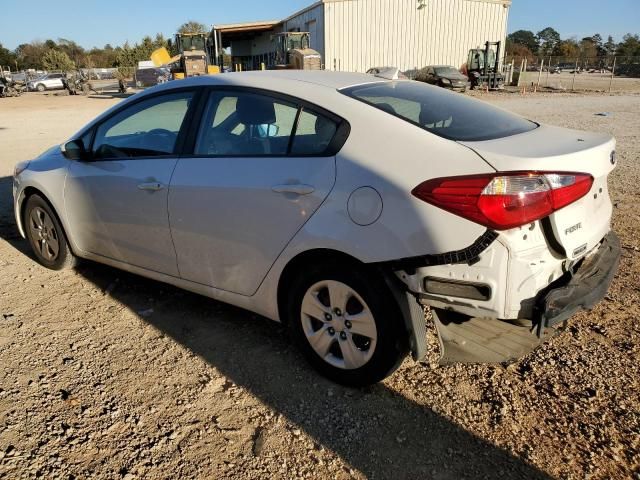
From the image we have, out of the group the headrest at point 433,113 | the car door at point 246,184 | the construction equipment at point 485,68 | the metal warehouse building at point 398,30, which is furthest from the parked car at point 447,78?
the car door at point 246,184

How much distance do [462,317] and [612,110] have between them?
62.2 feet

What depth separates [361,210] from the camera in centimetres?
244

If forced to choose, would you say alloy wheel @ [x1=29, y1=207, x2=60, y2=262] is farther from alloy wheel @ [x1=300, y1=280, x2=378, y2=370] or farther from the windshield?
the windshield

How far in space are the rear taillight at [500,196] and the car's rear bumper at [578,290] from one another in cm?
39

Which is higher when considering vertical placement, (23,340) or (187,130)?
(187,130)

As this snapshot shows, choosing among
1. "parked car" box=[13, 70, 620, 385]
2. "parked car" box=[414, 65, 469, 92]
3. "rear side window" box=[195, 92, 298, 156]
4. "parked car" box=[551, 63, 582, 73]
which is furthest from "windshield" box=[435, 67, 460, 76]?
"rear side window" box=[195, 92, 298, 156]

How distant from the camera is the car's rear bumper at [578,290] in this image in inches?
91.1

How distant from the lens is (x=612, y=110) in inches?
715

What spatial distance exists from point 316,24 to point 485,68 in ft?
39.7

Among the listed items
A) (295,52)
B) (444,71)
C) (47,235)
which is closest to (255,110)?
(47,235)

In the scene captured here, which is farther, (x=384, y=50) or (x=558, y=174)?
(x=384, y=50)

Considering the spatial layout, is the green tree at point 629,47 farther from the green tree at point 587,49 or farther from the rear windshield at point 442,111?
the rear windshield at point 442,111

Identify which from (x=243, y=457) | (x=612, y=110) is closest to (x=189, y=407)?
(x=243, y=457)

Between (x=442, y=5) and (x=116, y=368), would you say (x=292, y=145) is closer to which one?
(x=116, y=368)
